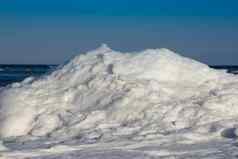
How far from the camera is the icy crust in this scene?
553 inches

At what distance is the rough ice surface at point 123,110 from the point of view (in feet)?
39.9

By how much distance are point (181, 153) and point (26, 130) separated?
4761 mm

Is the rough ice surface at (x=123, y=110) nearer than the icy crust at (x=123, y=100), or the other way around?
the rough ice surface at (x=123, y=110)

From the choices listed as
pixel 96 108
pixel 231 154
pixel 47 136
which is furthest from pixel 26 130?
pixel 231 154

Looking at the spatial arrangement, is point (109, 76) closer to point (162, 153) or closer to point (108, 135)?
point (108, 135)

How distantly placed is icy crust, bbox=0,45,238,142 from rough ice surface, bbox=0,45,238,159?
2 centimetres

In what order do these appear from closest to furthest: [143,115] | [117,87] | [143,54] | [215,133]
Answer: [215,133], [143,115], [117,87], [143,54]

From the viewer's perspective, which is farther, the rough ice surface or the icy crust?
the icy crust

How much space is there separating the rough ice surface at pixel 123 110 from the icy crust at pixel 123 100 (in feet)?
0.08

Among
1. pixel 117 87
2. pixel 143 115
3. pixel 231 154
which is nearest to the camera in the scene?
pixel 231 154

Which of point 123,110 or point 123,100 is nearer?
point 123,110

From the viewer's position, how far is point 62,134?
45.9 feet

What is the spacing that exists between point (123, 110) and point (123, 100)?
0.37 m

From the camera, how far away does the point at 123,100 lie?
15234 millimetres
